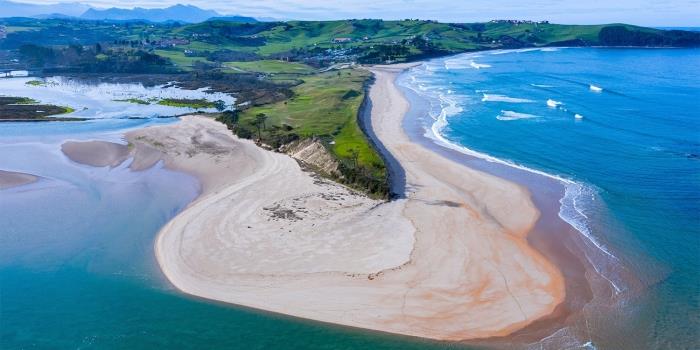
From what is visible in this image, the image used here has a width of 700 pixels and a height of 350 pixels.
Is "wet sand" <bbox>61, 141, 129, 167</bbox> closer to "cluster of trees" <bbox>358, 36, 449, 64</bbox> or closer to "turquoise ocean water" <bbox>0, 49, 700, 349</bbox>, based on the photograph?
"turquoise ocean water" <bbox>0, 49, 700, 349</bbox>

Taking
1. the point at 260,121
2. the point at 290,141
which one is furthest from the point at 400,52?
the point at 290,141

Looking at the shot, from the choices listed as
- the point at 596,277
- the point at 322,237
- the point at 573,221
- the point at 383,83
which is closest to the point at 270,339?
the point at 322,237

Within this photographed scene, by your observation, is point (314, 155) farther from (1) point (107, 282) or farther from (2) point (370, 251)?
(1) point (107, 282)

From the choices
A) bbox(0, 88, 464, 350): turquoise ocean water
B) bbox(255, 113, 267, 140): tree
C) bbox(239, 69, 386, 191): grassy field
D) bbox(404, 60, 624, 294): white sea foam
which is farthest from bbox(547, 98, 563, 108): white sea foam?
bbox(0, 88, 464, 350): turquoise ocean water

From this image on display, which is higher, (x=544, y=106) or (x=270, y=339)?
(x=544, y=106)

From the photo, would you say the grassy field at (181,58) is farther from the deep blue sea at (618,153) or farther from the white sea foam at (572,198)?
the white sea foam at (572,198)

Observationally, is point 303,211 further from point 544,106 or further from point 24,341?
point 544,106

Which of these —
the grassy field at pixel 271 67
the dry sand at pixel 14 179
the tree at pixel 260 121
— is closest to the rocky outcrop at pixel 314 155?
the tree at pixel 260 121

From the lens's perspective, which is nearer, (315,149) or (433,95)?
(315,149)
